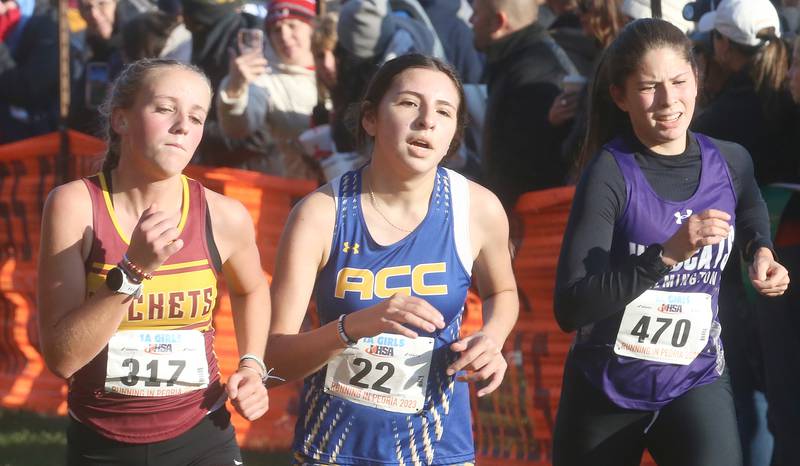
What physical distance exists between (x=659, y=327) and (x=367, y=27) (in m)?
3.36

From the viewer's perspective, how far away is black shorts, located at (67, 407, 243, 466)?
12.2 feet

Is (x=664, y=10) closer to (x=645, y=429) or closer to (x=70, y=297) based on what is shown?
(x=645, y=429)

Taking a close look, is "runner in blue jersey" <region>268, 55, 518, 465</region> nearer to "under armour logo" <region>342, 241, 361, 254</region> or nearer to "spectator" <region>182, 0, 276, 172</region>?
"under armour logo" <region>342, 241, 361, 254</region>

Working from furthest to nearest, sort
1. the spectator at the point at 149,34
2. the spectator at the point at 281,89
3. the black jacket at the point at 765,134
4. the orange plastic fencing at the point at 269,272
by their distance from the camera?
the spectator at the point at 149,34 < the spectator at the point at 281,89 < the orange plastic fencing at the point at 269,272 < the black jacket at the point at 765,134

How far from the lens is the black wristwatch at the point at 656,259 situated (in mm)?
3711

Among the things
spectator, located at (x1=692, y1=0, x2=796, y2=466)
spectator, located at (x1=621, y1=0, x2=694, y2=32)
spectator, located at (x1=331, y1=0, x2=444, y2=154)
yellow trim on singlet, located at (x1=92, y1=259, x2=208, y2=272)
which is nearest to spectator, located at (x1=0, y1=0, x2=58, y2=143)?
spectator, located at (x1=331, y1=0, x2=444, y2=154)

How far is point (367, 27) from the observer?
270 inches

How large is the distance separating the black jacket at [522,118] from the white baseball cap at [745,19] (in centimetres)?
91

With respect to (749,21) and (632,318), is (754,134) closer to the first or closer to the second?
(749,21)

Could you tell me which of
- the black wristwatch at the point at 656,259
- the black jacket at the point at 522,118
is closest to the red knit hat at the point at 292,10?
the black jacket at the point at 522,118

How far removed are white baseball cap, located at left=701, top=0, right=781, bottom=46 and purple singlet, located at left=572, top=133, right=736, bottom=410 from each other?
159 cm

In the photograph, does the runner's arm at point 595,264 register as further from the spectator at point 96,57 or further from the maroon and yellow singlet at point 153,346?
the spectator at point 96,57

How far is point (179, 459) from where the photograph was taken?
3762mm

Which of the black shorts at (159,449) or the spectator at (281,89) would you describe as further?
the spectator at (281,89)
